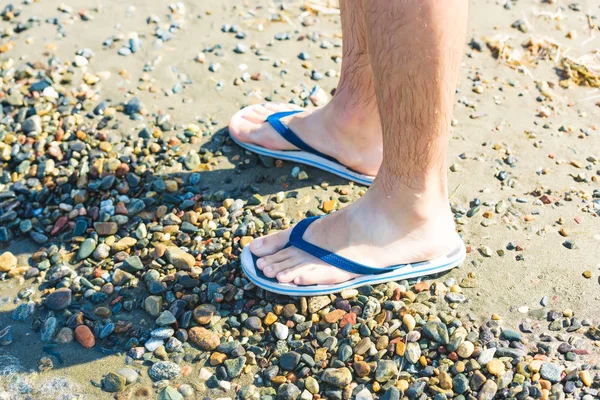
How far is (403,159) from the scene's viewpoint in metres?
2.28

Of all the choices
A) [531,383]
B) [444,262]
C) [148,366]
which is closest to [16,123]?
[148,366]

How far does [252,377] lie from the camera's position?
93.0 inches

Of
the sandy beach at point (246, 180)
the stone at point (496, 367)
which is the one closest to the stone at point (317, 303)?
the sandy beach at point (246, 180)

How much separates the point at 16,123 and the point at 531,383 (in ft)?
9.80

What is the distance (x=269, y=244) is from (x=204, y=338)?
47cm

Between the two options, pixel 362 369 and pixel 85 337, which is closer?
pixel 362 369

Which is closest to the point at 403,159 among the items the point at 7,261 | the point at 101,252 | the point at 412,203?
the point at 412,203

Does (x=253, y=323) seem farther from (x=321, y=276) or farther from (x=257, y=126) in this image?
(x=257, y=126)

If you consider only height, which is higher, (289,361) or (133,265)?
(133,265)

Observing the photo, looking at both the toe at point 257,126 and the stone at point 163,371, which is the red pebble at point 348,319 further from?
the toe at point 257,126

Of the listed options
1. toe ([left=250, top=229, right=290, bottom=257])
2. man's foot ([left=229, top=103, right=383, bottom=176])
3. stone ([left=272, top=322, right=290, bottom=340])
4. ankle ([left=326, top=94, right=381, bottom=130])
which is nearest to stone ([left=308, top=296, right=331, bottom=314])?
stone ([left=272, top=322, right=290, bottom=340])

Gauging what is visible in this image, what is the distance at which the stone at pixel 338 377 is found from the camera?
2.30 metres

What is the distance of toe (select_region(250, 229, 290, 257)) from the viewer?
2.66m

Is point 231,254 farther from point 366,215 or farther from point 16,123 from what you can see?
point 16,123
